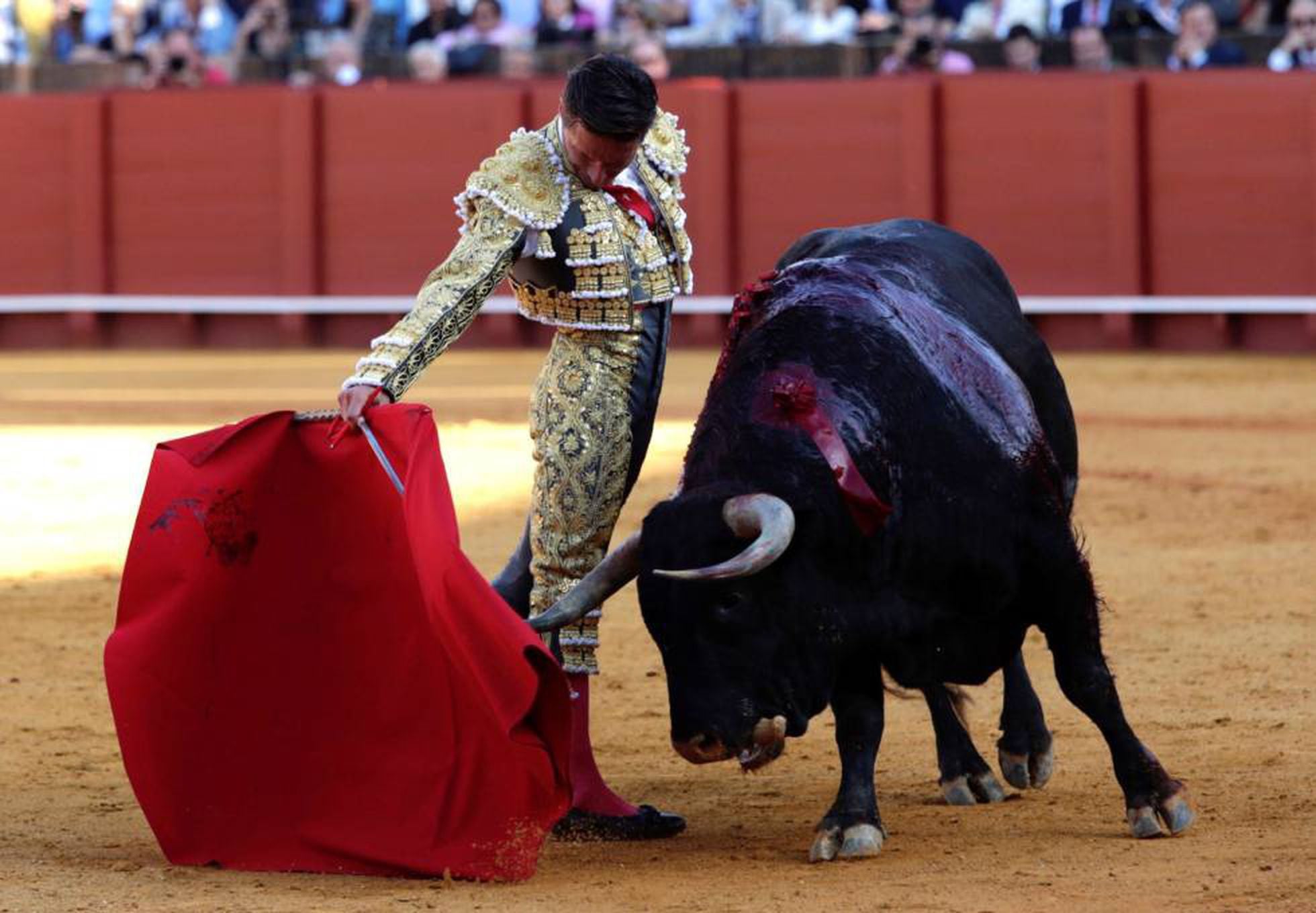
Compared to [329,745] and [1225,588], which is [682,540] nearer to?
[329,745]

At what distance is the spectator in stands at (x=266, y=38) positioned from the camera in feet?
45.2

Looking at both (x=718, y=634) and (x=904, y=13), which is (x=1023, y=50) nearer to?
(x=904, y=13)

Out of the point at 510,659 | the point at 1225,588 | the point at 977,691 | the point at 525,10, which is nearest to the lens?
the point at 510,659

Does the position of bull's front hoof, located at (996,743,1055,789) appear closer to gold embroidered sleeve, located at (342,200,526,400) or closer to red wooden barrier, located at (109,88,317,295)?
gold embroidered sleeve, located at (342,200,526,400)

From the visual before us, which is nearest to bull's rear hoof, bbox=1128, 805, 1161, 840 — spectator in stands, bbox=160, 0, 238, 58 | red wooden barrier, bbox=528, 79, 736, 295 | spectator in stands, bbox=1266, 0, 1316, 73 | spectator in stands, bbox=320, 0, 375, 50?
spectator in stands, bbox=1266, 0, 1316, 73

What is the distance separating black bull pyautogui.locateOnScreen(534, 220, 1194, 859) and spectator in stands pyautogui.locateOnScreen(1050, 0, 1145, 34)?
27.7ft

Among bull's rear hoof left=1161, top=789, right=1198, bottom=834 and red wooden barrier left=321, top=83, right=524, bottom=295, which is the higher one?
red wooden barrier left=321, top=83, right=524, bottom=295

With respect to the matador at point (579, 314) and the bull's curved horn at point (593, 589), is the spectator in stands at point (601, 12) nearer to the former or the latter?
the matador at point (579, 314)

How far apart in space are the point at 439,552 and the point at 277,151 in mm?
10386

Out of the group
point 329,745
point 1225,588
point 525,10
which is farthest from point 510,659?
point 525,10

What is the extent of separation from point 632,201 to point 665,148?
0.16m

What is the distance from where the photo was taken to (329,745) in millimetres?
3611

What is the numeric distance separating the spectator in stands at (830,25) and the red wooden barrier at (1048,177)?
25.3 inches

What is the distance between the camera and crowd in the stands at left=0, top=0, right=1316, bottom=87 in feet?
38.9
